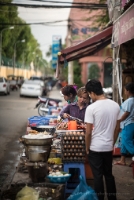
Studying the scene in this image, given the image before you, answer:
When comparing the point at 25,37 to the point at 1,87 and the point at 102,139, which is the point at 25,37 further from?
the point at 102,139

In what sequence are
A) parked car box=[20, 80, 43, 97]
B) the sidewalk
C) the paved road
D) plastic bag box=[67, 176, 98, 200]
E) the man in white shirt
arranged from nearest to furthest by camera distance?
plastic bag box=[67, 176, 98, 200]
the man in white shirt
the sidewalk
the paved road
parked car box=[20, 80, 43, 97]

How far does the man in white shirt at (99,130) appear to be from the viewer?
17.2ft

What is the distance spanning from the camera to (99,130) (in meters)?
5.30

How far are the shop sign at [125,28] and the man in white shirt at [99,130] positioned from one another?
9.71ft

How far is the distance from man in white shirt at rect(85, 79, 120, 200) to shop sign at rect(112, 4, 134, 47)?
9.71 ft

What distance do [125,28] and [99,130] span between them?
411 cm

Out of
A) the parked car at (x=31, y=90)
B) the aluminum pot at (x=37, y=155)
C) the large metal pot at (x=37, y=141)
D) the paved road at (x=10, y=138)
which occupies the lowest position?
the paved road at (x=10, y=138)

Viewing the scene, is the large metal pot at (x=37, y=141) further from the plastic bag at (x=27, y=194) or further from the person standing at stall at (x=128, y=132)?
the person standing at stall at (x=128, y=132)

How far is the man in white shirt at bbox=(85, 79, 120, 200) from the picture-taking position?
5238 mm

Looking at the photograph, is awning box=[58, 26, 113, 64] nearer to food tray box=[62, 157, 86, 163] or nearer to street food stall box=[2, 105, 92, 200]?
street food stall box=[2, 105, 92, 200]

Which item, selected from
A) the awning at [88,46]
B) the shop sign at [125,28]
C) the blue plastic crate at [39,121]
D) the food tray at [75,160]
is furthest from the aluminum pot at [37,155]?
the awning at [88,46]

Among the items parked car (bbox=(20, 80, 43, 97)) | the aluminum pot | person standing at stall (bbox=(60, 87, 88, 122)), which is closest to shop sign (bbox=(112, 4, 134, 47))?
person standing at stall (bbox=(60, 87, 88, 122))

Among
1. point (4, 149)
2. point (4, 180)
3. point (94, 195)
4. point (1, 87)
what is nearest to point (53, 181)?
point (94, 195)

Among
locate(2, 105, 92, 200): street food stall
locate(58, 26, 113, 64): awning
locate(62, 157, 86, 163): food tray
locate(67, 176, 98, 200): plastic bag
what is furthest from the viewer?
locate(58, 26, 113, 64): awning
